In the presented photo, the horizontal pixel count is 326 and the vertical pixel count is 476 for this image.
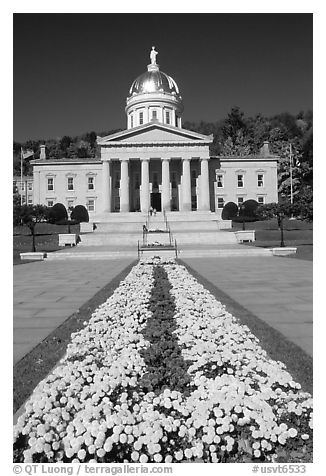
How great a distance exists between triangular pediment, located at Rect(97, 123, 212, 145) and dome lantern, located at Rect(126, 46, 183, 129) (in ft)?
29.2

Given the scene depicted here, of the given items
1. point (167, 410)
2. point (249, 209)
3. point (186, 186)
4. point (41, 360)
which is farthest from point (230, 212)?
point (167, 410)

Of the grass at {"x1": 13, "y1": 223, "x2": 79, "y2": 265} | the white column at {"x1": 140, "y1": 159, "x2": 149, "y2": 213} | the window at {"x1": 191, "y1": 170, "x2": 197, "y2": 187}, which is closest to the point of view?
the grass at {"x1": 13, "y1": 223, "x2": 79, "y2": 265}

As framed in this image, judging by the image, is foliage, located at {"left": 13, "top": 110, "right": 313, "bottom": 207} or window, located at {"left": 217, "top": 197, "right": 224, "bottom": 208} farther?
foliage, located at {"left": 13, "top": 110, "right": 313, "bottom": 207}

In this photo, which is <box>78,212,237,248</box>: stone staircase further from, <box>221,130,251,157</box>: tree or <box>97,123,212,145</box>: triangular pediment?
<box>221,130,251,157</box>: tree

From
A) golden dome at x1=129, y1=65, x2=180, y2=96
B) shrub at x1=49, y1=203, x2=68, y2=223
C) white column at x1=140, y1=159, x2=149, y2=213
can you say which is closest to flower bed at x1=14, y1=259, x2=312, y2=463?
shrub at x1=49, y1=203, x2=68, y2=223

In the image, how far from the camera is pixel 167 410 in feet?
11.2

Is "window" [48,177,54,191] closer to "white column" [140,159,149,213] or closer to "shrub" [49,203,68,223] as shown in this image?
"shrub" [49,203,68,223]

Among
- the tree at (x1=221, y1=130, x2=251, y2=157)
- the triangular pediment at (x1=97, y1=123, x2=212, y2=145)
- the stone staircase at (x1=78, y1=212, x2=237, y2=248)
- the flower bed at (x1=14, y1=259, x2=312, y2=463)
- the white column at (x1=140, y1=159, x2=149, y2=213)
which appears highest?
the tree at (x1=221, y1=130, x2=251, y2=157)

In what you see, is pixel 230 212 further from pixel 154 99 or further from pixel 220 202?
pixel 154 99

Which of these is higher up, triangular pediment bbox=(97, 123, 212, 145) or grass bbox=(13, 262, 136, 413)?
triangular pediment bbox=(97, 123, 212, 145)

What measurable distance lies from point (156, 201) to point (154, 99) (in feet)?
56.1

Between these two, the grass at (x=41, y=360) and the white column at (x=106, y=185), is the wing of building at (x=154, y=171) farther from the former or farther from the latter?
the grass at (x=41, y=360)

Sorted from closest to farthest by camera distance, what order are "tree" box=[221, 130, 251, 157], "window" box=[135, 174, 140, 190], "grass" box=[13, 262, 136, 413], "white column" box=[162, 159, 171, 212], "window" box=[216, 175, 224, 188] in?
"grass" box=[13, 262, 136, 413] < "white column" box=[162, 159, 171, 212] < "window" box=[135, 174, 140, 190] < "window" box=[216, 175, 224, 188] < "tree" box=[221, 130, 251, 157]

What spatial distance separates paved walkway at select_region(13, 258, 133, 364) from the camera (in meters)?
6.81
